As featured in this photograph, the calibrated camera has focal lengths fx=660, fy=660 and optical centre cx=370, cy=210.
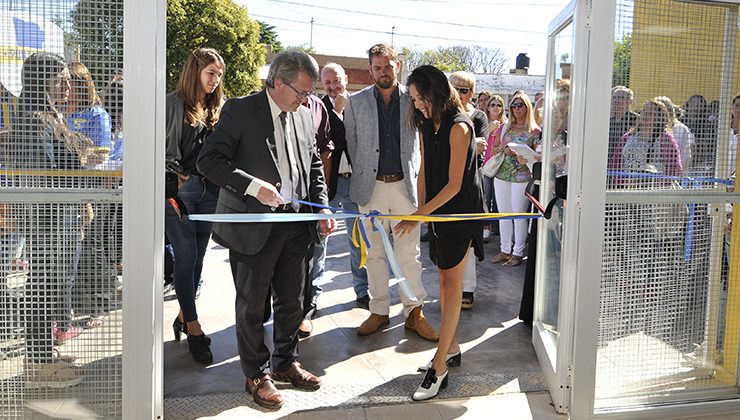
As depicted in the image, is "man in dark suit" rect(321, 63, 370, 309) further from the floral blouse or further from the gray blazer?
the floral blouse

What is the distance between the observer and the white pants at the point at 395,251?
4.84 metres

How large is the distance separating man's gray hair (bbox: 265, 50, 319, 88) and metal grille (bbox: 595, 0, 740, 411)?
5.09 ft

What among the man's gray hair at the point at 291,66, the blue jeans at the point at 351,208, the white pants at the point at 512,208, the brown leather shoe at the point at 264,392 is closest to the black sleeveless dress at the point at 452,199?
the man's gray hair at the point at 291,66

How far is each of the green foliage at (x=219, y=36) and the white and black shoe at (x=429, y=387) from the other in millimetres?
21849

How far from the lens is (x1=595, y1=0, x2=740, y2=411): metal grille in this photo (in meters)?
3.26

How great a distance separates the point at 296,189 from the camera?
3773 millimetres

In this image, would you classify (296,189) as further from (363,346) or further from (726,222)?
(726,222)

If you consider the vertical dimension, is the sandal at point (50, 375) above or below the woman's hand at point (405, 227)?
below

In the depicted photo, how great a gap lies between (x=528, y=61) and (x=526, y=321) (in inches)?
711

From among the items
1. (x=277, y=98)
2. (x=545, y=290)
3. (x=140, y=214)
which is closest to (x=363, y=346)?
(x=545, y=290)

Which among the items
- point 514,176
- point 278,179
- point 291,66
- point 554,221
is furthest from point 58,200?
point 514,176

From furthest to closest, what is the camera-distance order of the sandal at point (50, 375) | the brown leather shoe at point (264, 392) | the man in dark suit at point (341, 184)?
the man in dark suit at point (341, 184), the brown leather shoe at point (264, 392), the sandal at point (50, 375)

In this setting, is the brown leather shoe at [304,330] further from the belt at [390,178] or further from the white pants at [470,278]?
the white pants at [470,278]

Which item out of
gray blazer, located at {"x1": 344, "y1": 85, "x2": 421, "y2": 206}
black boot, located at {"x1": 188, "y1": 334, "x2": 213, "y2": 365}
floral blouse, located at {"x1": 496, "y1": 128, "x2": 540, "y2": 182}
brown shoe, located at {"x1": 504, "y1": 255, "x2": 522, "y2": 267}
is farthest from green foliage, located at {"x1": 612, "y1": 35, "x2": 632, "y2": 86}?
brown shoe, located at {"x1": 504, "y1": 255, "x2": 522, "y2": 267}
